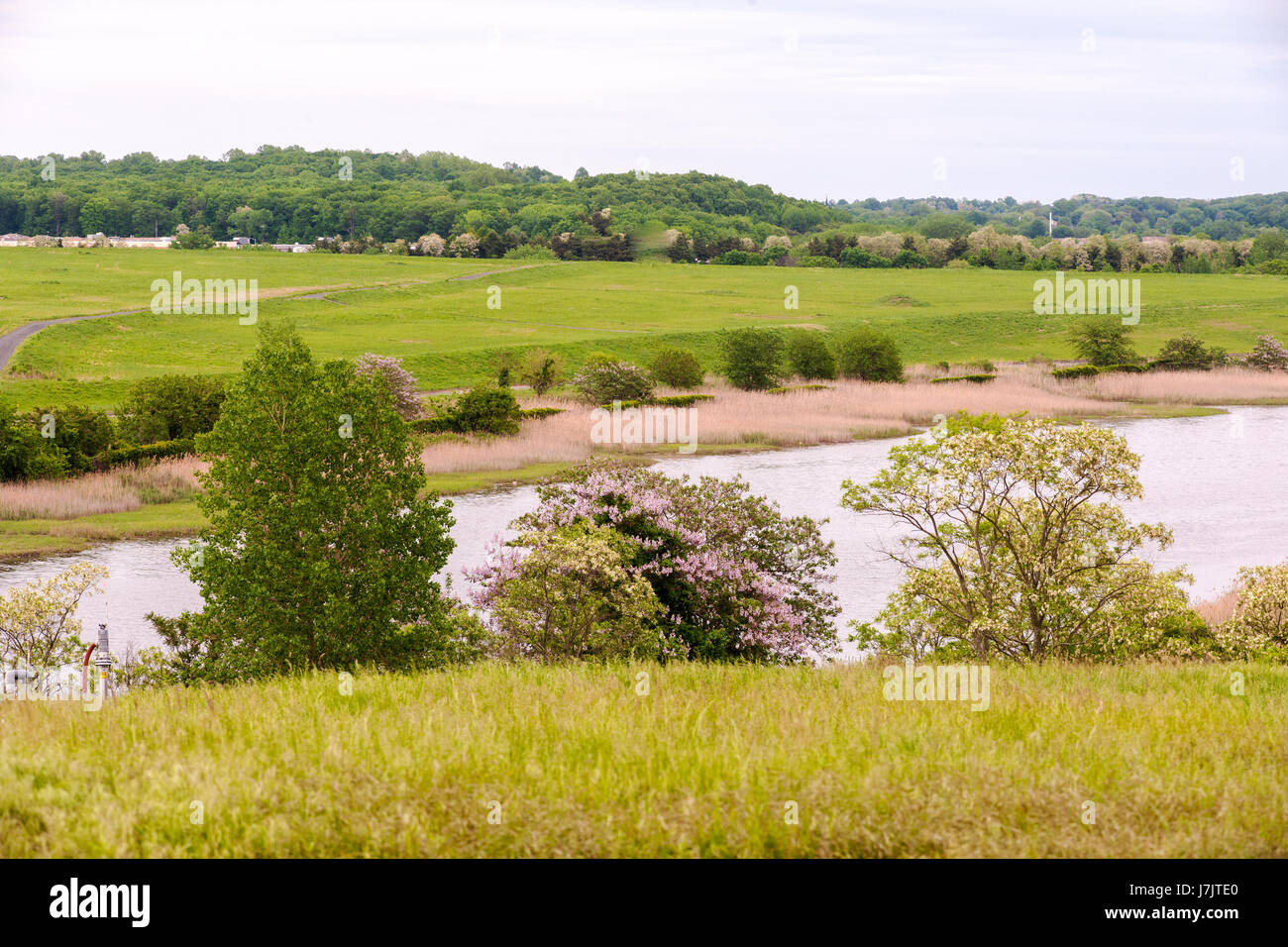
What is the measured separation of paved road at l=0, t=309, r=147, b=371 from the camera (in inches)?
3194

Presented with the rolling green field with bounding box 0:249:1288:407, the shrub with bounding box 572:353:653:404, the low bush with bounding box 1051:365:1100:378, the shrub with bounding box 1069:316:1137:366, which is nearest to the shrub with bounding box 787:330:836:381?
the rolling green field with bounding box 0:249:1288:407

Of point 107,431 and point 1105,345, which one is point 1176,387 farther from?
point 107,431

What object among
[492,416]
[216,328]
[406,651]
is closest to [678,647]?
[406,651]

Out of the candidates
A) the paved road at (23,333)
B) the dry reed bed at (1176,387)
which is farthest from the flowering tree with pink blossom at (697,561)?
the paved road at (23,333)

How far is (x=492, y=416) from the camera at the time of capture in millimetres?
60594

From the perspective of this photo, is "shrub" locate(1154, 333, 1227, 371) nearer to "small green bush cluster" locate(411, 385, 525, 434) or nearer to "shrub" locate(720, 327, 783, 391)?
"shrub" locate(720, 327, 783, 391)

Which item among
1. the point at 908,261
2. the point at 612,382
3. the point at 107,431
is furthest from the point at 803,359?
the point at 908,261

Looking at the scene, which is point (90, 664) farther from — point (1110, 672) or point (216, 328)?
point (216, 328)

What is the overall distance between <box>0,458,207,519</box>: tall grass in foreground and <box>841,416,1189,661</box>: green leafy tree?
29.4m

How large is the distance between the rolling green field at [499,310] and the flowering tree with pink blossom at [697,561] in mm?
55079

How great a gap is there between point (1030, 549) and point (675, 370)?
66712 mm

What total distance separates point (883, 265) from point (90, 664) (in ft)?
571

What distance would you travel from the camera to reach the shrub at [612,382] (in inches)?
2916

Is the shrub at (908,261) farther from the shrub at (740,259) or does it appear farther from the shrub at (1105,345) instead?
the shrub at (1105,345)
